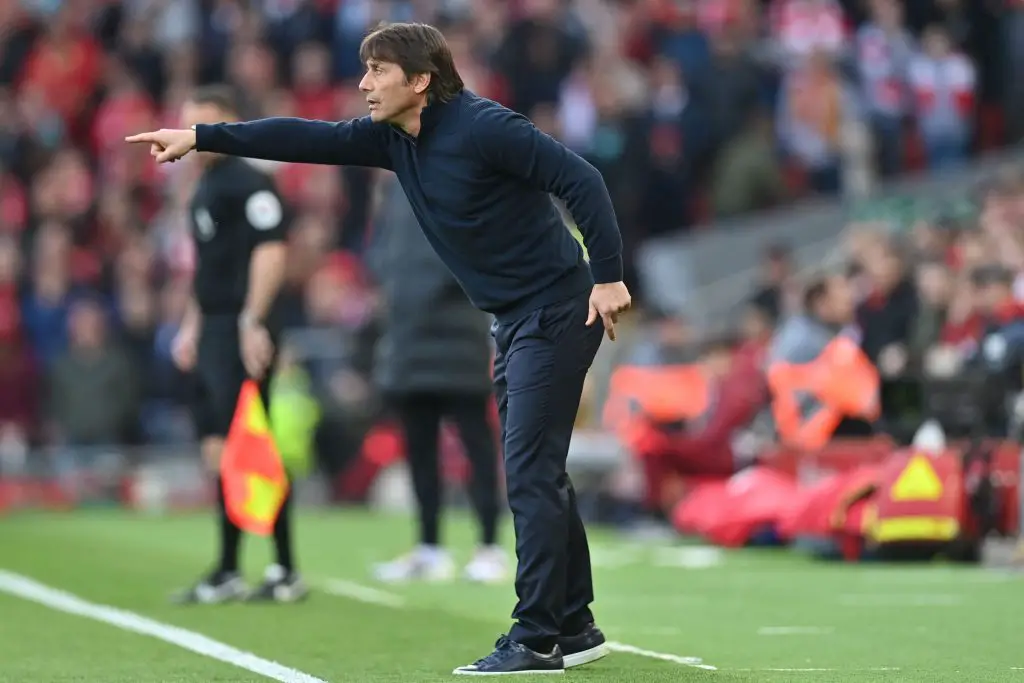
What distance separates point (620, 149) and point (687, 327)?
2507mm

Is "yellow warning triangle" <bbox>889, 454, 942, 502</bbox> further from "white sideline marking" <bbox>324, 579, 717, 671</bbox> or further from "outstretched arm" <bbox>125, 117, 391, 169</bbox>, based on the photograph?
"outstretched arm" <bbox>125, 117, 391, 169</bbox>

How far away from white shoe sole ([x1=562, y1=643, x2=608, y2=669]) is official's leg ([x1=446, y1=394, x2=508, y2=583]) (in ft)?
13.9

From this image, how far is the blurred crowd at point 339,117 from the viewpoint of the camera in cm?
2069

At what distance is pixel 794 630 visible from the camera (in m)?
8.64

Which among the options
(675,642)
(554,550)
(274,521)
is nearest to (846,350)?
(274,521)

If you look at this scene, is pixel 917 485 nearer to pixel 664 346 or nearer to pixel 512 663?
pixel 664 346

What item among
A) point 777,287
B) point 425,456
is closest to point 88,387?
point 777,287

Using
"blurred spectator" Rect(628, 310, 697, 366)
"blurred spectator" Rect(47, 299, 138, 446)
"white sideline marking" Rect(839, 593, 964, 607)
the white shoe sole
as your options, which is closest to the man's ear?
the white shoe sole

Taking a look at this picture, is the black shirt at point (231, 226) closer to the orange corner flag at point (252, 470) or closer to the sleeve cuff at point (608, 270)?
the orange corner flag at point (252, 470)

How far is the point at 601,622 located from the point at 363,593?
184cm

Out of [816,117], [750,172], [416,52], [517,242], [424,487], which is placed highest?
[816,117]

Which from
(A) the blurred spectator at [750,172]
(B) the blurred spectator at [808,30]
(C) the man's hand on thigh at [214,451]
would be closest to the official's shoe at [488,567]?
(C) the man's hand on thigh at [214,451]

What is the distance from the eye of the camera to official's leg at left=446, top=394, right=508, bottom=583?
11.7m

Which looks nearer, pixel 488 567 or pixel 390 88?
pixel 390 88
